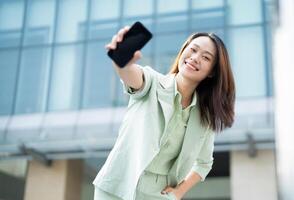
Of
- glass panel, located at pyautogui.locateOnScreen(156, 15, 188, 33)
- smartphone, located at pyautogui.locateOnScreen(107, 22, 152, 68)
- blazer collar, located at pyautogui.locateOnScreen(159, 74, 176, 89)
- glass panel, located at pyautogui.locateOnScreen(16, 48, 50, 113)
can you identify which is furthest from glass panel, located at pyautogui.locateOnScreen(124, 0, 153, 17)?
smartphone, located at pyautogui.locateOnScreen(107, 22, 152, 68)

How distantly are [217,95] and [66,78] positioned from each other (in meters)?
12.0

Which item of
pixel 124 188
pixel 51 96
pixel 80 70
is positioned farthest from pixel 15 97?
pixel 124 188

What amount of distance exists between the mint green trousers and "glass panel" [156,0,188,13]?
465 inches

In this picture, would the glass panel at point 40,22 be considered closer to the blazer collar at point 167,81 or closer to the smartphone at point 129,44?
the blazer collar at point 167,81

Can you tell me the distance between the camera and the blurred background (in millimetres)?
12414

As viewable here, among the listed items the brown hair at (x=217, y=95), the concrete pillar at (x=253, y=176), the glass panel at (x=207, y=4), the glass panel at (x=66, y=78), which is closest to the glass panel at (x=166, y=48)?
the glass panel at (x=207, y=4)

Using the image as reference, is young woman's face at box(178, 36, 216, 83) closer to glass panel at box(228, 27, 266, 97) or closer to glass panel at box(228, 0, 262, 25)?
glass panel at box(228, 27, 266, 97)

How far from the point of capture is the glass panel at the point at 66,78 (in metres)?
13.4

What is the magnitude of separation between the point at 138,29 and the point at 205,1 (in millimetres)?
12106

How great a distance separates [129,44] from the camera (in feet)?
4.92

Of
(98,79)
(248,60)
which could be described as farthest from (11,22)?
(248,60)

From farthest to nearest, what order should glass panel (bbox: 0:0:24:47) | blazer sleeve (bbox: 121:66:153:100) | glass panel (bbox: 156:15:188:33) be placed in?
glass panel (bbox: 0:0:24:47) < glass panel (bbox: 156:15:188:33) < blazer sleeve (bbox: 121:66:153:100)

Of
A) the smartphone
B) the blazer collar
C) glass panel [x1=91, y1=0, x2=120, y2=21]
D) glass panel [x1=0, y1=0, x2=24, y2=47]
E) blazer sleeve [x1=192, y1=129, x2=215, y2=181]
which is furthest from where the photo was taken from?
glass panel [x1=0, y1=0, x2=24, y2=47]

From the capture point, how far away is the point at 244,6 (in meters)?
13.0
